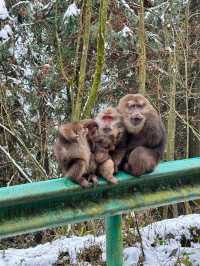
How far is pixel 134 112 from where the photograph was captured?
347 centimetres

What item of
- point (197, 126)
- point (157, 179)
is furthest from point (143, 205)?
point (197, 126)

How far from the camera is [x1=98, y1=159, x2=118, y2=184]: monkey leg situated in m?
2.82

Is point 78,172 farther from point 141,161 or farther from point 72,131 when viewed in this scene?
point 141,161

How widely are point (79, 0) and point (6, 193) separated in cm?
870

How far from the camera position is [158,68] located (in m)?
12.7

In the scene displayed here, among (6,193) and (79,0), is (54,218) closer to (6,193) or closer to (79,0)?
(6,193)

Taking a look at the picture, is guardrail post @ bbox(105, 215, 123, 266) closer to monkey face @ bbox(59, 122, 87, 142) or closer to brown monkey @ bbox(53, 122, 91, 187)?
brown monkey @ bbox(53, 122, 91, 187)

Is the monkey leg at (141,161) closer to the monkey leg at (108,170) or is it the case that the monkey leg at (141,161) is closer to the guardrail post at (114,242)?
the monkey leg at (108,170)

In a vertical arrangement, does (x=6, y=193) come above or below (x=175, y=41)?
below

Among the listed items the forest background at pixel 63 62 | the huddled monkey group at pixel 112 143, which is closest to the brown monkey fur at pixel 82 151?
the huddled monkey group at pixel 112 143

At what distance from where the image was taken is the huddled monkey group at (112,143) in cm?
304

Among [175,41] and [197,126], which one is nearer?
[175,41]

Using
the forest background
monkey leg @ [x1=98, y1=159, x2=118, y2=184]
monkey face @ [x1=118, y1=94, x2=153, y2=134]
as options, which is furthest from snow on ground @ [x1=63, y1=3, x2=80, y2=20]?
monkey leg @ [x1=98, y1=159, x2=118, y2=184]

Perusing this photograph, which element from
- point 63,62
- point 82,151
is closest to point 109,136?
point 82,151
